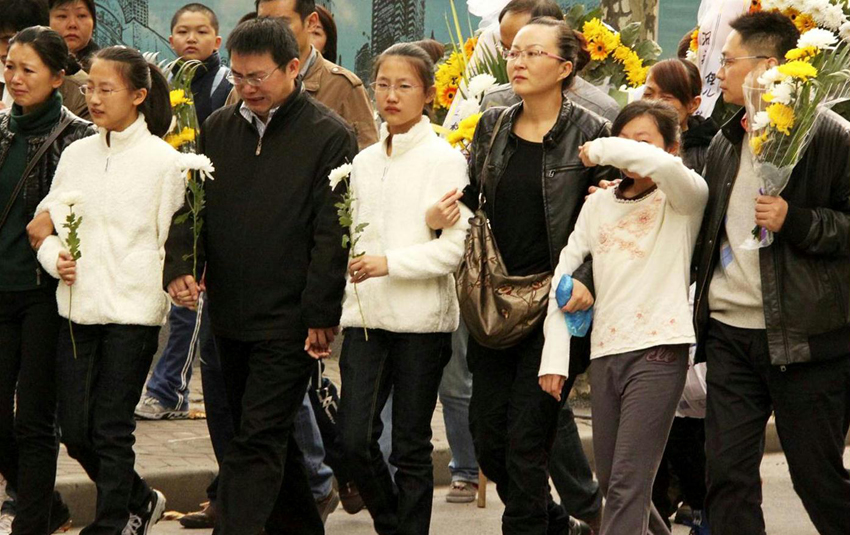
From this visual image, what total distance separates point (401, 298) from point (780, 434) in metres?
1.61

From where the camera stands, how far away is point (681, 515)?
8.20 meters

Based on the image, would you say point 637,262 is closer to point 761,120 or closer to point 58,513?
point 761,120

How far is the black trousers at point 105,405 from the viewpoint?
647cm

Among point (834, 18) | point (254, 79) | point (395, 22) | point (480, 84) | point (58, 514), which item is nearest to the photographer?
point (834, 18)

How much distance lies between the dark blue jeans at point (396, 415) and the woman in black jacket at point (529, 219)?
200 mm

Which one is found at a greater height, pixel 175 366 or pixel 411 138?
pixel 411 138

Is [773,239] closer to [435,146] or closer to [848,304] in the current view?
[848,304]

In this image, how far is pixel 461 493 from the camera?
8.48m

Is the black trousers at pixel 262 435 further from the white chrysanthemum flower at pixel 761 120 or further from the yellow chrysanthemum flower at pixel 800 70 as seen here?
the yellow chrysanthemum flower at pixel 800 70

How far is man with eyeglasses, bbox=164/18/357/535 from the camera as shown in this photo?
6.43 m

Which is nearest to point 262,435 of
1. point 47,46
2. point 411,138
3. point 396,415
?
point 396,415

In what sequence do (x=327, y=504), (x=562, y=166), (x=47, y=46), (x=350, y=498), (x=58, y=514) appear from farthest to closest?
1. (x=350, y=498)
2. (x=327, y=504)
3. (x=58, y=514)
4. (x=47, y=46)
5. (x=562, y=166)

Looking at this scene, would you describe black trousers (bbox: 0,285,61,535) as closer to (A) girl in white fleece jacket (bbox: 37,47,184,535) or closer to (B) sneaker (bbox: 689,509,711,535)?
(A) girl in white fleece jacket (bbox: 37,47,184,535)

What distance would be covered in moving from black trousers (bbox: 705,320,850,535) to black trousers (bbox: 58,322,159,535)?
94.0 inches
